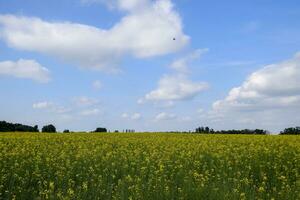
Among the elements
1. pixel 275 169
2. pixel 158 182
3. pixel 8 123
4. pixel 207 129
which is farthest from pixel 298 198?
pixel 8 123

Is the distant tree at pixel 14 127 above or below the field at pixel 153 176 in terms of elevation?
above

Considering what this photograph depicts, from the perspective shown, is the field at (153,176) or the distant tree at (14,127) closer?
the field at (153,176)

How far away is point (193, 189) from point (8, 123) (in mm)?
42498

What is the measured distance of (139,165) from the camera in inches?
587

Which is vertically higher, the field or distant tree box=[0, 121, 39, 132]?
distant tree box=[0, 121, 39, 132]

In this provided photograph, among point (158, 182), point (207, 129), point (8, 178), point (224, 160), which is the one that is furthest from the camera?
point (207, 129)

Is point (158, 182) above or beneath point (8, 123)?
beneath

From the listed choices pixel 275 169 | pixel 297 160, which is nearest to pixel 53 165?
pixel 275 169

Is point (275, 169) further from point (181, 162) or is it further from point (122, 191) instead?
point (122, 191)

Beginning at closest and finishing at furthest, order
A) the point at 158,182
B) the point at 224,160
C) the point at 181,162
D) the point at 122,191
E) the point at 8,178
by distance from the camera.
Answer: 1. the point at 122,191
2. the point at 158,182
3. the point at 8,178
4. the point at 181,162
5. the point at 224,160

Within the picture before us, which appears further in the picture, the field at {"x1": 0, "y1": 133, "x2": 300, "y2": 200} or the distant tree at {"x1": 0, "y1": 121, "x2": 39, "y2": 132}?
the distant tree at {"x1": 0, "y1": 121, "x2": 39, "y2": 132}

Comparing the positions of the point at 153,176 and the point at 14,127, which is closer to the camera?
the point at 153,176

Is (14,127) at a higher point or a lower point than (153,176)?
higher

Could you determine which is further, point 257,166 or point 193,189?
point 257,166
